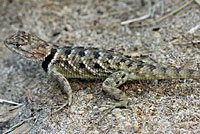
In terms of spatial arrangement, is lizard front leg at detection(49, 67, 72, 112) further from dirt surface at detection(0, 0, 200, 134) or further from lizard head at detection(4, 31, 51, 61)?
lizard head at detection(4, 31, 51, 61)

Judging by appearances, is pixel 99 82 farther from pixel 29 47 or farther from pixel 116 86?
pixel 29 47

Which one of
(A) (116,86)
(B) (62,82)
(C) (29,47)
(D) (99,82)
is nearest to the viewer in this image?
(A) (116,86)

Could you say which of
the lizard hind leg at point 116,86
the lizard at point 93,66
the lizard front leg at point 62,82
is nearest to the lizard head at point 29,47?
the lizard at point 93,66

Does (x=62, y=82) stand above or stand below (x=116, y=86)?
above

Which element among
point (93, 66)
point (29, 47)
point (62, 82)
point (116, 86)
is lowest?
point (116, 86)

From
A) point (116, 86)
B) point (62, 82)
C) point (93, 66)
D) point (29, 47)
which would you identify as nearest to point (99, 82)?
point (93, 66)

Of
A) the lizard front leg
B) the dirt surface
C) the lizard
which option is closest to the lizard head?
the lizard
